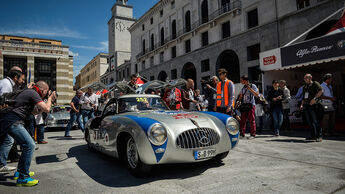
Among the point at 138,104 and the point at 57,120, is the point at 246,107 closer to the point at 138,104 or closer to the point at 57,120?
the point at 138,104

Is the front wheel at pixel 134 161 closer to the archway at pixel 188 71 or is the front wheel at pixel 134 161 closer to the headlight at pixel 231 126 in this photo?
the headlight at pixel 231 126

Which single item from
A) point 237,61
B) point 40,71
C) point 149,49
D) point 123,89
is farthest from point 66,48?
point 237,61

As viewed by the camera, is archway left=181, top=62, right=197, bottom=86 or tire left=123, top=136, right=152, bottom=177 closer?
tire left=123, top=136, right=152, bottom=177

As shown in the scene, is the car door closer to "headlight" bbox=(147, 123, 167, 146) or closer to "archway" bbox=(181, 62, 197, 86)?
"headlight" bbox=(147, 123, 167, 146)

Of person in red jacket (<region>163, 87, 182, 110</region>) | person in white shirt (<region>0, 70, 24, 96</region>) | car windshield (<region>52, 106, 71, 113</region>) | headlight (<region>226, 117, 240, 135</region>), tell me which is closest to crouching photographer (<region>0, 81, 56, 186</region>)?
person in white shirt (<region>0, 70, 24, 96</region>)

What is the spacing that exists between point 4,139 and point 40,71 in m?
24.8

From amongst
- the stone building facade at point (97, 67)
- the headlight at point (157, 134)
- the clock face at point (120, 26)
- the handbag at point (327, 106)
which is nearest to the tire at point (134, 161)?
the headlight at point (157, 134)

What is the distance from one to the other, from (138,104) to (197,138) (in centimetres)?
169

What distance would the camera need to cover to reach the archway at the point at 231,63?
19562mm

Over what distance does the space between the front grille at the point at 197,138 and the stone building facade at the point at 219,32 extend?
26.1 ft

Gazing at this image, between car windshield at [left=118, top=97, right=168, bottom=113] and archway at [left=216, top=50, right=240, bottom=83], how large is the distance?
53.3 feet

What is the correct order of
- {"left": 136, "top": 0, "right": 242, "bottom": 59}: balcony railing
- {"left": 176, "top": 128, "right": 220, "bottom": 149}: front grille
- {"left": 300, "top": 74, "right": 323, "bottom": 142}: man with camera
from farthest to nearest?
1. {"left": 136, "top": 0, "right": 242, "bottom": 59}: balcony railing
2. {"left": 300, "top": 74, "right": 323, "bottom": 142}: man with camera
3. {"left": 176, "top": 128, "right": 220, "bottom": 149}: front grille

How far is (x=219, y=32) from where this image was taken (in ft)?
68.0

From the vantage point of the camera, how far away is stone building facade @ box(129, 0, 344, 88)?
14742 millimetres
